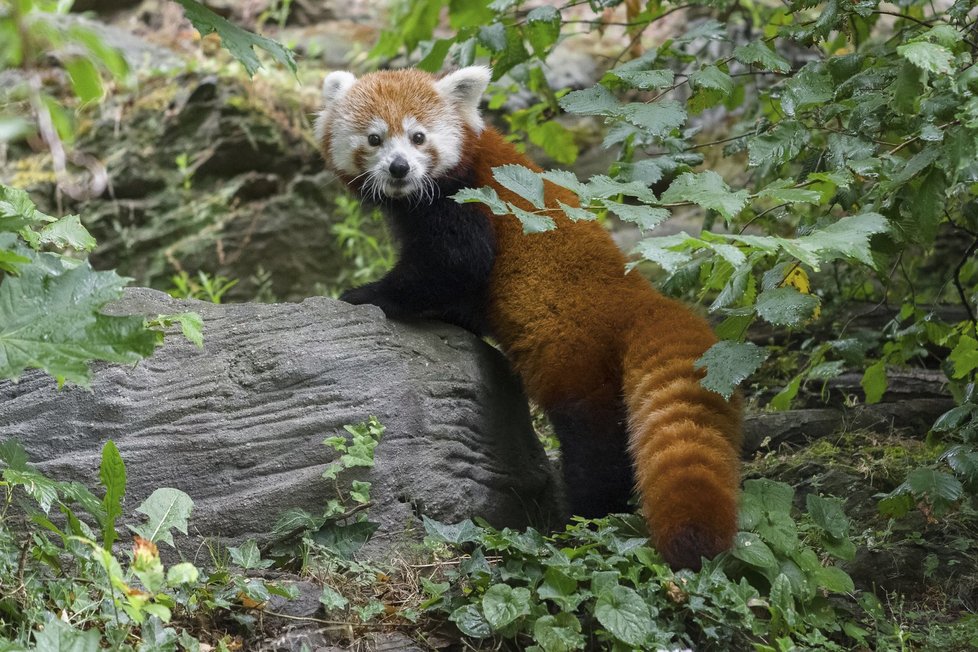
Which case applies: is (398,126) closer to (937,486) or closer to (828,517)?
(828,517)

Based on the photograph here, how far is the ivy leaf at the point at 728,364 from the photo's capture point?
282cm

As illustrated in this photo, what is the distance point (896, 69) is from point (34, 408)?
3.12m

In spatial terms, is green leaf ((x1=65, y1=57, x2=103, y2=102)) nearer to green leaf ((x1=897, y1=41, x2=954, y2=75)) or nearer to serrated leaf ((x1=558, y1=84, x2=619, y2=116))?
serrated leaf ((x1=558, y1=84, x2=619, y2=116))

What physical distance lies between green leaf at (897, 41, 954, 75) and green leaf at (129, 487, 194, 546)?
92.9 inches

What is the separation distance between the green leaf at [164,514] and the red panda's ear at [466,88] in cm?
239

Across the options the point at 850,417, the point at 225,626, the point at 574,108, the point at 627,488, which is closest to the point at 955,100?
the point at 574,108

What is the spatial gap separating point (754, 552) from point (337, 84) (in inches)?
120

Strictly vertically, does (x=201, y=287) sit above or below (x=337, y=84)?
below

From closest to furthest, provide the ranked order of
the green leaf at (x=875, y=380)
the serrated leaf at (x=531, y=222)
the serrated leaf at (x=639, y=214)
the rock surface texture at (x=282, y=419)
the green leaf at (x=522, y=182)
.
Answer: the serrated leaf at (x=639, y=214)
the serrated leaf at (x=531, y=222)
the green leaf at (x=522, y=182)
the rock surface texture at (x=282, y=419)
the green leaf at (x=875, y=380)

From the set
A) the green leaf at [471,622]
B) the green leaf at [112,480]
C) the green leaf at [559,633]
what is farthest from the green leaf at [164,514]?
the green leaf at [559,633]

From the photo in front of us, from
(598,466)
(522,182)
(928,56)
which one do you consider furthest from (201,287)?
(928,56)

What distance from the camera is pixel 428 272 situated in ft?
13.1

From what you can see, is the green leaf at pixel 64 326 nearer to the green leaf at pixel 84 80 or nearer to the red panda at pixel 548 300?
the green leaf at pixel 84 80

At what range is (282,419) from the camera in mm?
3338
